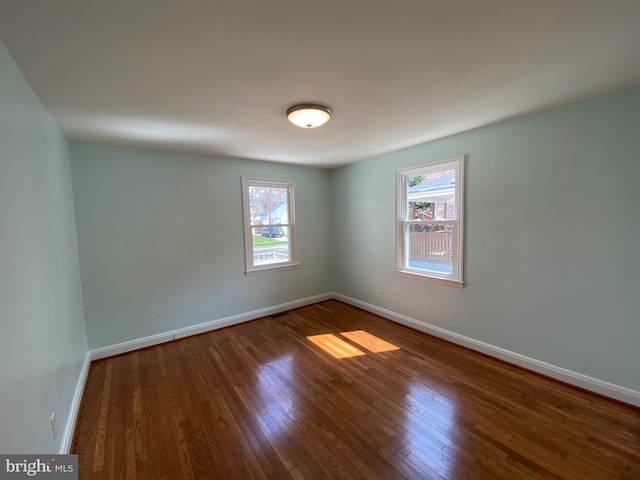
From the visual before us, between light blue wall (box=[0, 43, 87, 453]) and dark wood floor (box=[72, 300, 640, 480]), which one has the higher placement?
light blue wall (box=[0, 43, 87, 453])

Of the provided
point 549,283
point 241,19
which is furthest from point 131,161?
point 549,283

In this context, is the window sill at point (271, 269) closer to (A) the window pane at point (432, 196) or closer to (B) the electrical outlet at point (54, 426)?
(A) the window pane at point (432, 196)

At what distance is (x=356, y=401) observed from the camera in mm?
2148

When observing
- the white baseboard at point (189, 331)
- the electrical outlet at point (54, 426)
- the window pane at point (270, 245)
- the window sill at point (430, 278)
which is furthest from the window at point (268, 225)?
the electrical outlet at point (54, 426)

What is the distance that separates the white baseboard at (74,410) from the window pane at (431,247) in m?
3.63

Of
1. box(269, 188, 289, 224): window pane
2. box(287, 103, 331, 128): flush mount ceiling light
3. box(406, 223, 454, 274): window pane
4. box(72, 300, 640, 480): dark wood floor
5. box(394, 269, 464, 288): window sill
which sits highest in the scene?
box(287, 103, 331, 128): flush mount ceiling light

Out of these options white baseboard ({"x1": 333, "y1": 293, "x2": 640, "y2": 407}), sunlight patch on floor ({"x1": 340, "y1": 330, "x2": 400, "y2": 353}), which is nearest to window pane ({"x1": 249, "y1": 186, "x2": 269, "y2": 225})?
sunlight patch on floor ({"x1": 340, "y1": 330, "x2": 400, "y2": 353})

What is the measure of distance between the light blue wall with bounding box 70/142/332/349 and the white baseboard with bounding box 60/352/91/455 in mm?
377

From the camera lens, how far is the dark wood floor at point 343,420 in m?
1.58

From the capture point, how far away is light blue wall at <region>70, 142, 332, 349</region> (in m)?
2.84

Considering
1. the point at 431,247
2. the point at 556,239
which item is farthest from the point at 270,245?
the point at 556,239

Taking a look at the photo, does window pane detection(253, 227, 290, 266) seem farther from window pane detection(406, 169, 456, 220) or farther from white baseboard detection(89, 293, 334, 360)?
window pane detection(406, 169, 456, 220)

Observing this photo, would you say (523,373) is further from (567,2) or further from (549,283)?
(567,2)

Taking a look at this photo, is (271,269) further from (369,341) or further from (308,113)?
(308,113)
